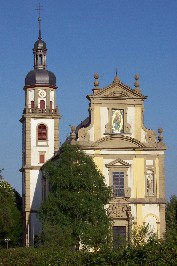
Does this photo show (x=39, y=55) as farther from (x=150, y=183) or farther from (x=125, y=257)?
(x=125, y=257)

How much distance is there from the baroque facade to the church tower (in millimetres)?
16474

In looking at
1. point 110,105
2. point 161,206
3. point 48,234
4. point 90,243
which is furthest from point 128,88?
point 90,243

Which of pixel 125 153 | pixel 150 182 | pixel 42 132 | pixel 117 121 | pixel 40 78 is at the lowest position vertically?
pixel 150 182

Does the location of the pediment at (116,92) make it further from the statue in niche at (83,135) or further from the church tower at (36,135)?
the church tower at (36,135)

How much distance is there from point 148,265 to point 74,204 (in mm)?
30049

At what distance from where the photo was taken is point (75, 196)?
57.3 meters

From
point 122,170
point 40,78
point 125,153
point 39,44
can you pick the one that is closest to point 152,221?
point 122,170

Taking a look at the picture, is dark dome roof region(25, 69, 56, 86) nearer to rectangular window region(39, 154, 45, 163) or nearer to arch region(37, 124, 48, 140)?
arch region(37, 124, 48, 140)

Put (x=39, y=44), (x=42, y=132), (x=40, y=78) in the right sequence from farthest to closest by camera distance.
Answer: (x=39, y=44), (x=40, y=78), (x=42, y=132)

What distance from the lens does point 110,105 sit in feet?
217

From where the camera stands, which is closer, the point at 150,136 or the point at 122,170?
the point at 122,170

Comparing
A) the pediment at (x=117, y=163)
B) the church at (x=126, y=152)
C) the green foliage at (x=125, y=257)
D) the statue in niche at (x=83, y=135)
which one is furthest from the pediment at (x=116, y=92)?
the green foliage at (x=125, y=257)

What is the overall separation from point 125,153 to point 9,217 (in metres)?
13.8

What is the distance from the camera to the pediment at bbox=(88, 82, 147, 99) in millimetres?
65562
